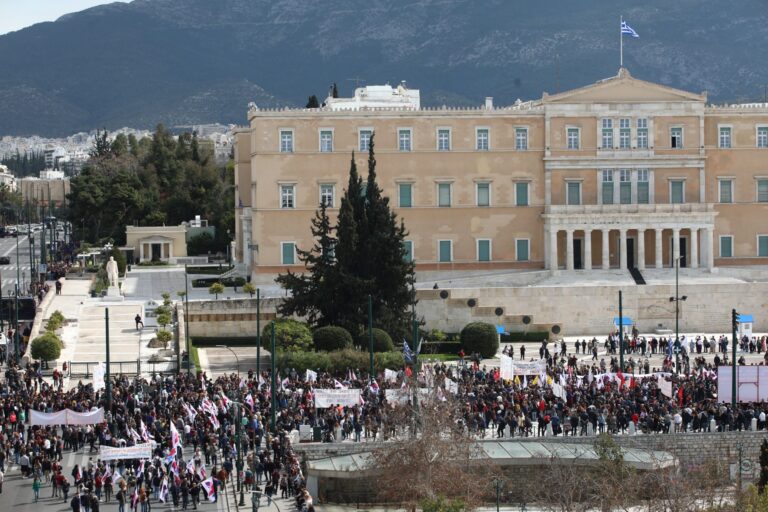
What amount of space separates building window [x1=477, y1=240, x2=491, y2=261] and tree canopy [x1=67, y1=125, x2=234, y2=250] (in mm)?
28577

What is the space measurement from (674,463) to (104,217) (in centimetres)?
7679

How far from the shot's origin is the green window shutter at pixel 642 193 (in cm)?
7620

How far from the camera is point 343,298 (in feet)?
197

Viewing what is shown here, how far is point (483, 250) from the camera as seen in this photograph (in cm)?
7544

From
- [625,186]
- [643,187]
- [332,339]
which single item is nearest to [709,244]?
[643,187]

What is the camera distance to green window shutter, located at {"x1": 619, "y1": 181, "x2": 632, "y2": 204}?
2997 inches

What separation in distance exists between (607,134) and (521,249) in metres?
7.32

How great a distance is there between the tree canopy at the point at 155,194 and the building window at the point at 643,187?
108 ft

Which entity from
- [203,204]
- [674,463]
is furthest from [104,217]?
[674,463]

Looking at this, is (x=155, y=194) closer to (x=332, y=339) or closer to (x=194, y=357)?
(x=194, y=357)

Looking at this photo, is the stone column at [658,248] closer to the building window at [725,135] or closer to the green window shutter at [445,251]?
the building window at [725,135]

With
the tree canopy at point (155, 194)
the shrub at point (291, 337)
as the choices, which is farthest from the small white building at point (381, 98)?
the shrub at point (291, 337)

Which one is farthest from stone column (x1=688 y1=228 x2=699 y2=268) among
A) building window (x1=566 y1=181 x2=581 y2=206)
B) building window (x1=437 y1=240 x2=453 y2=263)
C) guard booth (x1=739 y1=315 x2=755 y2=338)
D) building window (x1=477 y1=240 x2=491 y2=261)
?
building window (x1=437 y1=240 x2=453 y2=263)

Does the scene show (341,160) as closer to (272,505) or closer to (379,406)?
(379,406)
